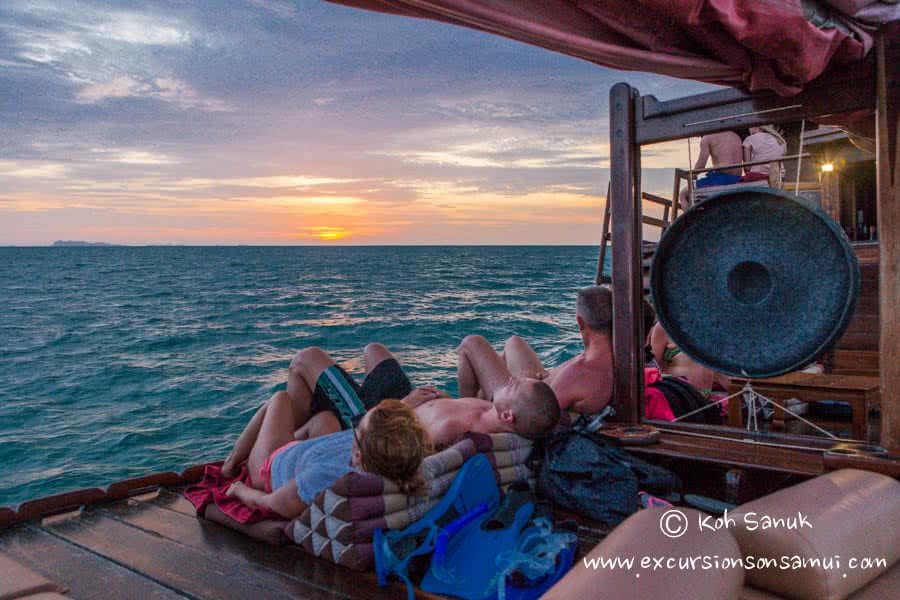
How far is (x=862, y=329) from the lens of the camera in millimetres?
5434

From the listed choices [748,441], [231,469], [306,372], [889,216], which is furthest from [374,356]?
[889,216]

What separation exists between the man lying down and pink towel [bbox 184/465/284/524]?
3cm

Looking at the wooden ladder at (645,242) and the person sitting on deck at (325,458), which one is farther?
the wooden ladder at (645,242)

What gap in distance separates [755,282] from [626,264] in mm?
634

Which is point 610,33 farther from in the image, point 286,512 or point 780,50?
point 286,512

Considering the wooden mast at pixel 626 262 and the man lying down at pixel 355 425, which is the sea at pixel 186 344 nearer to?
the man lying down at pixel 355 425

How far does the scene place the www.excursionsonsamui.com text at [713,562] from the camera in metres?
1.18

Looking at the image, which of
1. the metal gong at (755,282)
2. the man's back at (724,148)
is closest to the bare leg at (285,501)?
the metal gong at (755,282)

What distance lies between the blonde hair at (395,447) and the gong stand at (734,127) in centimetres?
121

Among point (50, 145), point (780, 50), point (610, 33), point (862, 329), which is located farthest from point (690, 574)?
point (50, 145)

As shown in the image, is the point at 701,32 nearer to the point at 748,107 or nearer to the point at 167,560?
the point at 748,107

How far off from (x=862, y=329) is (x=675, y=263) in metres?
3.52

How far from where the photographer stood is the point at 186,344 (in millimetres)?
22031

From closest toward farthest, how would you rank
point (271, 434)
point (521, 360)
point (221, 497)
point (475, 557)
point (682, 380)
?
1. point (475, 557)
2. point (221, 497)
3. point (271, 434)
4. point (682, 380)
5. point (521, 360)
